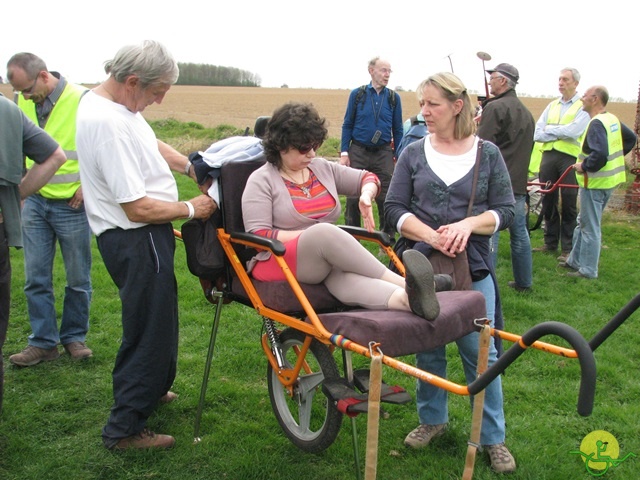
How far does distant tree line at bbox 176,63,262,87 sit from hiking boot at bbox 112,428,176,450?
2649 inches

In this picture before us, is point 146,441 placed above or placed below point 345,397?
below

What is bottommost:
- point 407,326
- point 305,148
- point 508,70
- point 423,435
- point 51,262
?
point 423,435

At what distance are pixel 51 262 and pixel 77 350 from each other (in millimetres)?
684

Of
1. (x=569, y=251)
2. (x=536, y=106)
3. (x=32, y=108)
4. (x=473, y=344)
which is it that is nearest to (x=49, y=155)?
(x=32, y=108)

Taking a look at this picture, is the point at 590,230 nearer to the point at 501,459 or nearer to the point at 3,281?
the point at 501,459

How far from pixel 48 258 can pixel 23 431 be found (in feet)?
4.37

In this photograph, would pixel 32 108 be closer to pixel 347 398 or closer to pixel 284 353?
pixel 284 353

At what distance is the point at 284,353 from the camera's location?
12.4 feet

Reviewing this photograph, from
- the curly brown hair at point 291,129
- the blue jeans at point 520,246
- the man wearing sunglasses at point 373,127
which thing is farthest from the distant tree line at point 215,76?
the curly brown hair at point 291,129

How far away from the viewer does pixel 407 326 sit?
107 inches

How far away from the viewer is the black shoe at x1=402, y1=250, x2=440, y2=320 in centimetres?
271

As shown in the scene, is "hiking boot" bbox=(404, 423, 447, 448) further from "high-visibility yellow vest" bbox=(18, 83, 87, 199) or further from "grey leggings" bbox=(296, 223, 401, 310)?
"high-visibility yellow vest" bbox=(18, 83, 87, 199)

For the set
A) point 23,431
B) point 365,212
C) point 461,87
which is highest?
point 461,87

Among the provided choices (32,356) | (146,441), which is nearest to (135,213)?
(146,441)
